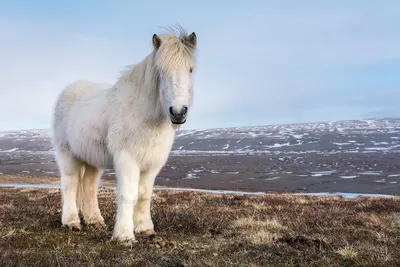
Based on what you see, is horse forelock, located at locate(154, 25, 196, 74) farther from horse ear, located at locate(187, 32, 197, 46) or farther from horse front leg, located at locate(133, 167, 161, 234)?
horse front leg, located at locate(133, 167, 161, 234)

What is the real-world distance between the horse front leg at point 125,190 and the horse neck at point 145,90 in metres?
0.80

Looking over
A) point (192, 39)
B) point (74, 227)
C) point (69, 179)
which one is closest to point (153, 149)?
point (192, 39)

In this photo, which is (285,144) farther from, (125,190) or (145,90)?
(125,190)

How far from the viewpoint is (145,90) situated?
288 inches

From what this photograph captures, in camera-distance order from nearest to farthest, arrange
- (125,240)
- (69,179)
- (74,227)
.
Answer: (125,240), (74,227), (69,179)

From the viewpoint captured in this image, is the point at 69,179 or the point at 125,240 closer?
the point at 125,240

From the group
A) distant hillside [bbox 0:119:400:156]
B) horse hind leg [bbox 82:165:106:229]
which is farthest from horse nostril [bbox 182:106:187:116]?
distant hillside [bbox 0:119:400:156]

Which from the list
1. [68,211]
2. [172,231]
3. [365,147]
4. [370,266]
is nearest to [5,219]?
[68,211]

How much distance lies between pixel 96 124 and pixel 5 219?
3.81 m

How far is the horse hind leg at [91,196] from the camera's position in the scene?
9.32 meters

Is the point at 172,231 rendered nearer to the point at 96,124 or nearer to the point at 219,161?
the point at 96,124

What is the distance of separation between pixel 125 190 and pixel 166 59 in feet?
7.46

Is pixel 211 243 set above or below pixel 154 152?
below

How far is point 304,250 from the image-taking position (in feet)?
19.5
